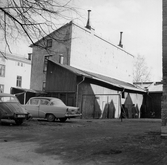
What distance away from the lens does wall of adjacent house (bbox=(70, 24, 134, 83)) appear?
29.7 metres

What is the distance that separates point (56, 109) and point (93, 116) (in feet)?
25.1

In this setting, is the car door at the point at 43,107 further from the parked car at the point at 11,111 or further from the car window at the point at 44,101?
the parked car at the point at 11,111

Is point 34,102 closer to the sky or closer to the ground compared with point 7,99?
closer to the ground

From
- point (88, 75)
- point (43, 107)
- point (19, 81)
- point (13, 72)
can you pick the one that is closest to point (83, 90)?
point (88, 75)

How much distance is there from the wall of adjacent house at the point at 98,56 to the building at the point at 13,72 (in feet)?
63.2

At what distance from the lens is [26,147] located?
649cm

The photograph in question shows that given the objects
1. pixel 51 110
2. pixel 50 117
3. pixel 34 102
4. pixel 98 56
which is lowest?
pixel 50 117

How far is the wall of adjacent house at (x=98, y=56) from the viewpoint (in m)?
29.7

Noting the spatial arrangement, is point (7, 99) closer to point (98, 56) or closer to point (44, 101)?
point (44, 101)

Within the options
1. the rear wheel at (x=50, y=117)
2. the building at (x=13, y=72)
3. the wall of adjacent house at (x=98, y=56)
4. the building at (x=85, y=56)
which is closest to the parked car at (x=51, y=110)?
the rear wheel at (x=50, y=117)

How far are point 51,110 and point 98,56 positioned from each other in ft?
59.9

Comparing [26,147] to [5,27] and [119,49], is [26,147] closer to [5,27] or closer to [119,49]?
[5,27]

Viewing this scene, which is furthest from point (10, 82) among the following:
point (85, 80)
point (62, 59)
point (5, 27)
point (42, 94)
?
point (5, 27)

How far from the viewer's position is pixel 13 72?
4622 centimetres
